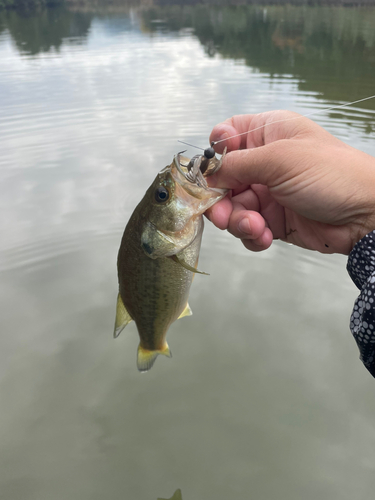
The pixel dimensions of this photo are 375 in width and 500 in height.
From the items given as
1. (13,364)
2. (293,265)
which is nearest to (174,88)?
(293,265)

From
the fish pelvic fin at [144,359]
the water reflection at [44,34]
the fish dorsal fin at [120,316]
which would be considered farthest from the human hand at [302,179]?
the water reflection at [44,34]

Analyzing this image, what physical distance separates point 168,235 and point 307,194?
Answer: 89cm

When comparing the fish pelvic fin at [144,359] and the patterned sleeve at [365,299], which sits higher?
the patterned sleeve at [365,299]

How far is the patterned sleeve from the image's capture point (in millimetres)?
2242

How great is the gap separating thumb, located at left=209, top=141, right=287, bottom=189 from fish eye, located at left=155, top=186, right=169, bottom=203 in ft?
1.23

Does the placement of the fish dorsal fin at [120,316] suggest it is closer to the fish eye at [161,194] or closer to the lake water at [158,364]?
the fish eye at [161,194]

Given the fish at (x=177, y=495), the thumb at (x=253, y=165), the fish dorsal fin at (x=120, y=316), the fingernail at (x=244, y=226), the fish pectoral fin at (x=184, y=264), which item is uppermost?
the thumb at (x=253, y=165)

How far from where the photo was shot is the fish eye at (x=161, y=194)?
237 centimetres

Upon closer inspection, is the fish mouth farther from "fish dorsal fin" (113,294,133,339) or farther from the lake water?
the lake water

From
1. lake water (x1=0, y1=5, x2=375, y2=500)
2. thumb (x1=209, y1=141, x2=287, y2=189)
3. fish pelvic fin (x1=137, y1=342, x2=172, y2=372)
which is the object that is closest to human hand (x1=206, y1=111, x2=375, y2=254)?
thumb (x1=209, y1=141, x2=287, y2=189)

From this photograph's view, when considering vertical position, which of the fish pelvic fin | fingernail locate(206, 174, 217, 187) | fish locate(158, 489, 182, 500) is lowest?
fish locate(158, 489, 182, 500)

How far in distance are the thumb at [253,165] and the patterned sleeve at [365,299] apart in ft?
2.24

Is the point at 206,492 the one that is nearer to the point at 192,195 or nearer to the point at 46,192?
the point at 192,195

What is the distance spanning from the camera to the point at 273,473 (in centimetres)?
330
